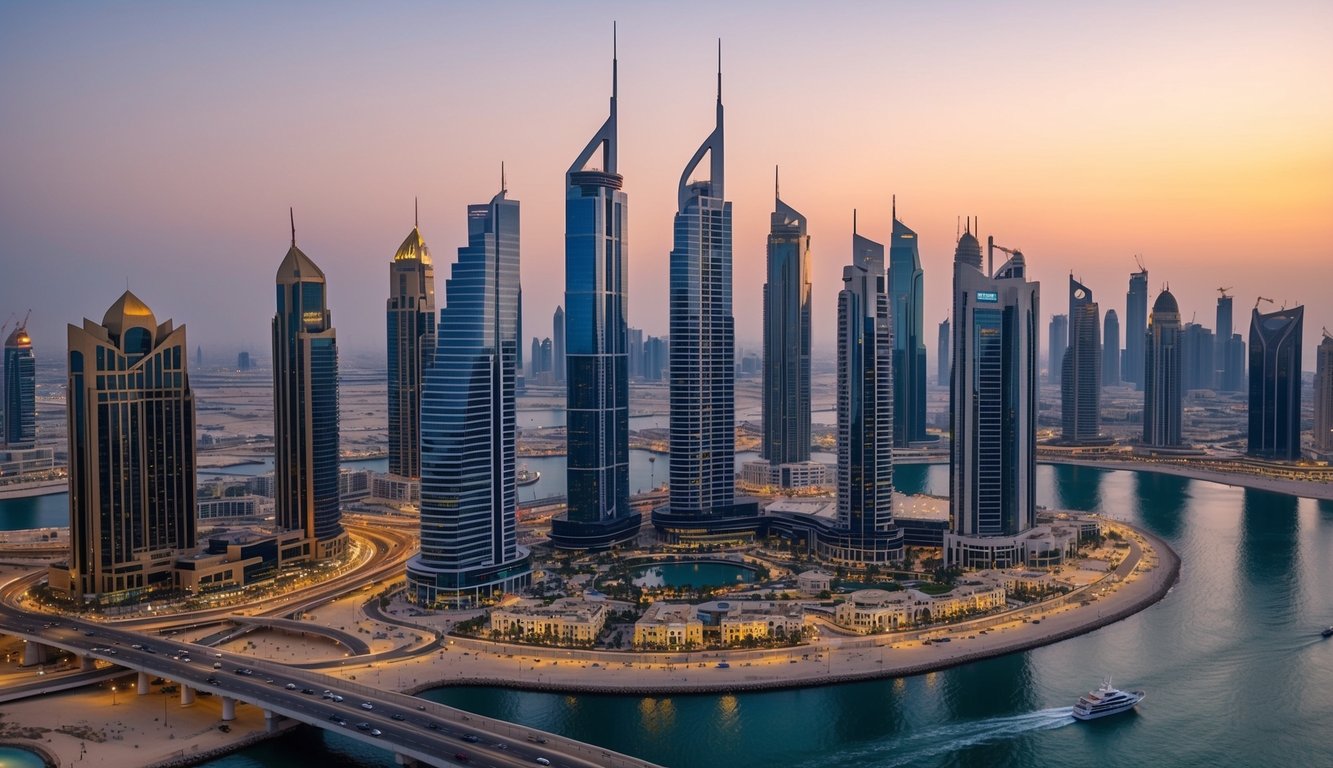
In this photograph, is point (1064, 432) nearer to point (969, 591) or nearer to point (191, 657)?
point (969, 591)

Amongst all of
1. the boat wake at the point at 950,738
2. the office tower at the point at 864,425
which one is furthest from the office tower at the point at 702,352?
the boat wake at the point at 950,738

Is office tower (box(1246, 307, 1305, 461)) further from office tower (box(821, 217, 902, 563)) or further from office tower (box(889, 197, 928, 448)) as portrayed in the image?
office tower (box(821, 217, 902, 563))

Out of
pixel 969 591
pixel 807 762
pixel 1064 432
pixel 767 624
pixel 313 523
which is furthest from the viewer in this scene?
pixel 1064 432

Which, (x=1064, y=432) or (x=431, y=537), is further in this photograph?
(x=1064, y=432)

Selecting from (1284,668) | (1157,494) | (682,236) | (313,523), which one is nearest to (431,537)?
(313,523)

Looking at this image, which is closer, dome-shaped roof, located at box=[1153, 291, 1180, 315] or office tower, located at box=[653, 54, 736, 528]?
office tower, located at box=[653, 54, 736, 528]

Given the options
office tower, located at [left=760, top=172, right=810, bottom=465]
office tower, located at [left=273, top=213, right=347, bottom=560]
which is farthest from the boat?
office tower, located at [left=760, top=172, right=810, bottom=465]
